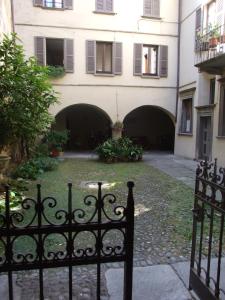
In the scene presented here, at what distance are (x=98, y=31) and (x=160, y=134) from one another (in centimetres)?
811

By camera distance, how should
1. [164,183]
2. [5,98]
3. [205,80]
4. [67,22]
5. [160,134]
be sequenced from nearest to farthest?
[5,98], [164,183], [205,80], [67,22], [160,134]

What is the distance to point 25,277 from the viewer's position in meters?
3.01

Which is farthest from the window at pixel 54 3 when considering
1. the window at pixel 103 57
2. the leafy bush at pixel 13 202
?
the leafy bush at pixel 13 202

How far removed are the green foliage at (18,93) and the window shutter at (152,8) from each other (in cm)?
950

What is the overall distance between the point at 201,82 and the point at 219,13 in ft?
8.57

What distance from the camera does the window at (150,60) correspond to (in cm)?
1410

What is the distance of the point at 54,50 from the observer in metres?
14.3

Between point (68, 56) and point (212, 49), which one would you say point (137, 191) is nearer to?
point (212, 49)

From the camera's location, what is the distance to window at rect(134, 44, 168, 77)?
14102mm

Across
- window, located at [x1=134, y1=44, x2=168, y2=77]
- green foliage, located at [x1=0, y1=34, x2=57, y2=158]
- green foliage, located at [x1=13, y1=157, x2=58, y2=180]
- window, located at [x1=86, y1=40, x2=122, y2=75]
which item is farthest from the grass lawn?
window, located at [x1=134, y1=44, x2=168, y2=77]

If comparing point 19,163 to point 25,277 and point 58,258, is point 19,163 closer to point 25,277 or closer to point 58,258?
point 25,277

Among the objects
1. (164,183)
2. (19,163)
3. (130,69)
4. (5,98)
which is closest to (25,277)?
(5,98)

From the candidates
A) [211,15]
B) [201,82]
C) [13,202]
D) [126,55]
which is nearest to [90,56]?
[126,55]

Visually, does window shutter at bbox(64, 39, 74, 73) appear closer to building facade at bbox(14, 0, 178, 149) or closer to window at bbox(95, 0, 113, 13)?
building facade at bbox(14, 0, 178, 149)
